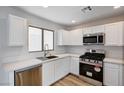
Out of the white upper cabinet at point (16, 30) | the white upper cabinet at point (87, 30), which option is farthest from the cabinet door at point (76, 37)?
the white upper cabinet at point (16, 30)

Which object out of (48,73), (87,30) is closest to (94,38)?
(87,30)

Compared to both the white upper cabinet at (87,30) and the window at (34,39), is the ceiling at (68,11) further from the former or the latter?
the white upper cabinet at (87,30)

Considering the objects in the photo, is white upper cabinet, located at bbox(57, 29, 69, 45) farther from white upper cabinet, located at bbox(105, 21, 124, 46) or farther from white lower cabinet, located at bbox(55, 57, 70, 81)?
white upper cabinet, located at bbox(105, 21, 124, 46)

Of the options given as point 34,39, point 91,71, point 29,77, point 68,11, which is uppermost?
point 68,11

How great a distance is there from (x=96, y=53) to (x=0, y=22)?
10.7 feet

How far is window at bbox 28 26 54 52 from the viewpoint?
9.71 ft

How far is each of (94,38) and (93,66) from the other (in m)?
1.00

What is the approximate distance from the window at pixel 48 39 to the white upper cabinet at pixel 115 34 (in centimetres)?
211

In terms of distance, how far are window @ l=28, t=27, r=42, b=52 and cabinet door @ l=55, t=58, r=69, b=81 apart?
2.90 ft

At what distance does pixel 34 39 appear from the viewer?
122 inches

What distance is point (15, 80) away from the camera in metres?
1.82

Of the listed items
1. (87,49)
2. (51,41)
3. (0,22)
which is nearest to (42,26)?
(51,41)

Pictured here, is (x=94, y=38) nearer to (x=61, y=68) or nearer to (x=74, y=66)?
(x=74, y=66)
